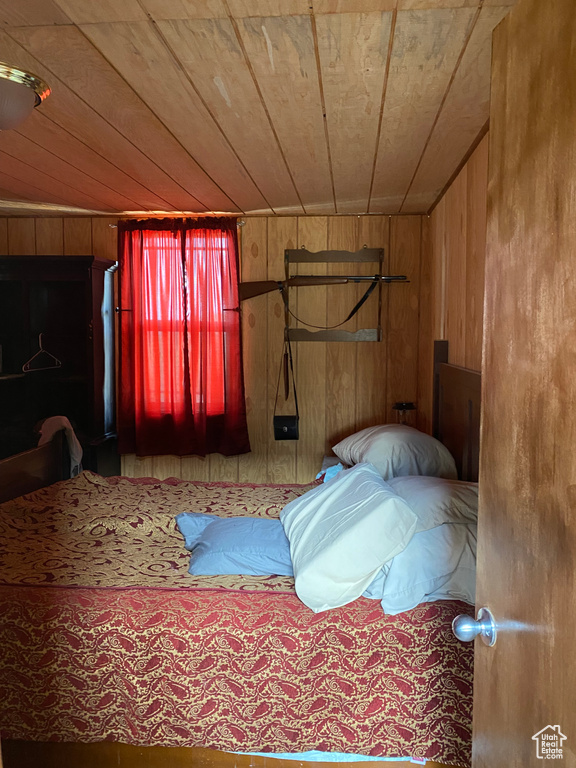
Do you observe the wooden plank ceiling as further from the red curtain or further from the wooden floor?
the wooden floor

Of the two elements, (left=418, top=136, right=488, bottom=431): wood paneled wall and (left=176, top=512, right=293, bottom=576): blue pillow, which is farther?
(left=418, top=136, right=488, bottom=431): wood paneled wall

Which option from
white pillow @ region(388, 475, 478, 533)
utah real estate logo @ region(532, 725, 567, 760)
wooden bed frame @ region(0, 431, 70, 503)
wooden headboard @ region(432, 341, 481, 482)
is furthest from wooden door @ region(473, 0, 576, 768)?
wooden bed frame @ region(0, 431, 70, 503)

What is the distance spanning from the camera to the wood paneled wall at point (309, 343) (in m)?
3.78

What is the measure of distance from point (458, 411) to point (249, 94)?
1.51 m

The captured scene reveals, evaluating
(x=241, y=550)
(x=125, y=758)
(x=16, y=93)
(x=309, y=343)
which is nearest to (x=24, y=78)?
(x=16, y=93)

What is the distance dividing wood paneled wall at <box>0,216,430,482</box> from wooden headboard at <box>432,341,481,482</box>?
0.75m

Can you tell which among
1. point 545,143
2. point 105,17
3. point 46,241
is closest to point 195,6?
point 105,17

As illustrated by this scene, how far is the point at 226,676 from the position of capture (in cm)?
161

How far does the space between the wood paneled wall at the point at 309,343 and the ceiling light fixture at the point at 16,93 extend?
2109 millimetres

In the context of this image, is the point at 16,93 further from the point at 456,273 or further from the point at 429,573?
the point at 456,273

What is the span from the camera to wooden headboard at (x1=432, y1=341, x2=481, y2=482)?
7.38 ft

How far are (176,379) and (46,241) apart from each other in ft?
4.20

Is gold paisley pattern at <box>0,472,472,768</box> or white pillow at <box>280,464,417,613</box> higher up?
white pillow at <box>280,464,417,613</box>

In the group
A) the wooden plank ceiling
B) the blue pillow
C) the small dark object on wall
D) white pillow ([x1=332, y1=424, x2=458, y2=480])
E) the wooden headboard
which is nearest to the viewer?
the wooden plank ceiling
